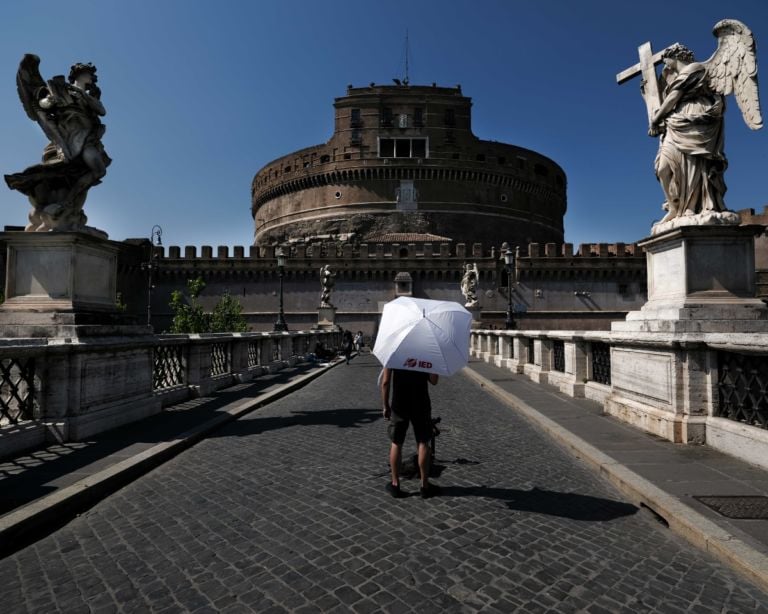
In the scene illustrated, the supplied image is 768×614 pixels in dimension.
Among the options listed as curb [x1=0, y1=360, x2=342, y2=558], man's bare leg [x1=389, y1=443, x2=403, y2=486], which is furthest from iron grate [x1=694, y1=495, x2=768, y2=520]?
curb [x1=0, y1=360, x2=342, y2=558]

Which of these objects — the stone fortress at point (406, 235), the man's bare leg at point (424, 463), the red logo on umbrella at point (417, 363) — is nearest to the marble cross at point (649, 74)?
the red logo on umbrella at point (417, 363)

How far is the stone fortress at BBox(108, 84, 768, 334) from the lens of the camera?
44.7m

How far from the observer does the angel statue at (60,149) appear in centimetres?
635

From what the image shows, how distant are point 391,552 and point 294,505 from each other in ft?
3.70

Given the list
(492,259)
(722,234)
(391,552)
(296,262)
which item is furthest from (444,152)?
(391,552)

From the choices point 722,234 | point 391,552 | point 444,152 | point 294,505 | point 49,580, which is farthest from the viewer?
point 444,152

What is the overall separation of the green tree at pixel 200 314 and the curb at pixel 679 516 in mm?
39031

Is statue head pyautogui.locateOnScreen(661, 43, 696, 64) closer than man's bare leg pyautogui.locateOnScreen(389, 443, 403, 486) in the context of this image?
No

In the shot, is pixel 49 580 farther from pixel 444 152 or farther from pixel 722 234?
pixel 444 152

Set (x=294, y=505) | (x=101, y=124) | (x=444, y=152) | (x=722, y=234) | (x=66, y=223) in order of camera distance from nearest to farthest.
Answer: (x=294, y=505)
(x=722, y=234)
(x=66, y=223)
(x=101, y=124)
(x=444, y=152)

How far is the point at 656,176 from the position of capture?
6.55m

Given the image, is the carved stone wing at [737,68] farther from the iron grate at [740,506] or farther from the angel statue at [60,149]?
the angel statue at [60,149]

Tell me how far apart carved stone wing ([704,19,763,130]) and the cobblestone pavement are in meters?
4.40

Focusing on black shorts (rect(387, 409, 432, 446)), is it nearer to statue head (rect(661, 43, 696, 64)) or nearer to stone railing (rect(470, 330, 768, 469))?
stone railing (rect(470, 330, 768, 469))
